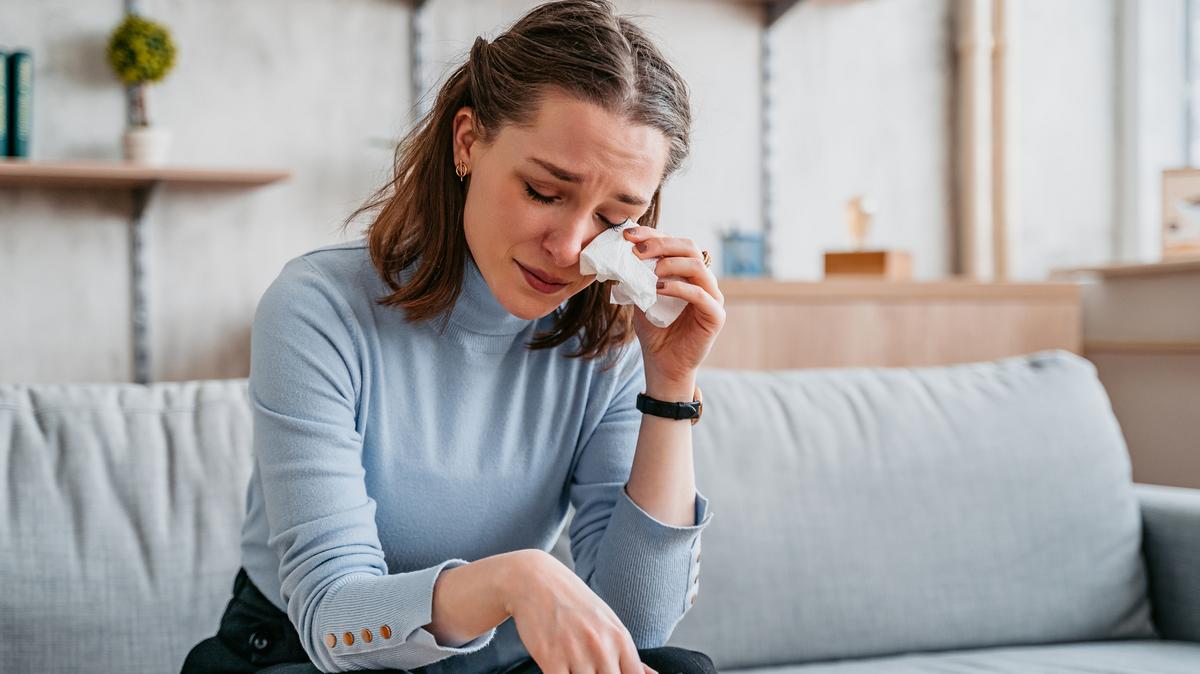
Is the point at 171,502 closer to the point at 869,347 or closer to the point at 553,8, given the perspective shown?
the point at 553,8

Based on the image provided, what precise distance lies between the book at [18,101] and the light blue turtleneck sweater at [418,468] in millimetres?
1608

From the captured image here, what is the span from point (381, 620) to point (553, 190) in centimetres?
41

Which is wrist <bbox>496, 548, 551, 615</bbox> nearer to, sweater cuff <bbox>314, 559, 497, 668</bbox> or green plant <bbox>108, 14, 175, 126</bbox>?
sweater cuff <bbox>314, 559, 497, 668</bbox>

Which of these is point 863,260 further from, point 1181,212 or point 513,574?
point 513,574

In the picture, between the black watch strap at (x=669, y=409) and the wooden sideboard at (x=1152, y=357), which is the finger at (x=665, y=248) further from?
the wooden sideboard at (x=1152, y=357)

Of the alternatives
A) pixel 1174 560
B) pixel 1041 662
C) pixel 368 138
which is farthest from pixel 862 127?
pixel 1041 662

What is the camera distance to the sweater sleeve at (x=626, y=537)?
1.11 m

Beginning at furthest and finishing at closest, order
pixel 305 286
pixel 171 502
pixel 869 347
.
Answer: pixel 869 347
pixel 171 502
pixel 305 286

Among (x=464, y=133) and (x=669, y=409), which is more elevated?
(x=464, y=133)

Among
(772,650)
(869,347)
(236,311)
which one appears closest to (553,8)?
(772,650)

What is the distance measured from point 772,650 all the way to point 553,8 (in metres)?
0.95

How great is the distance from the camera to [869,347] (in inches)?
97.1

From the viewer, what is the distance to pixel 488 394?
44.8 inches

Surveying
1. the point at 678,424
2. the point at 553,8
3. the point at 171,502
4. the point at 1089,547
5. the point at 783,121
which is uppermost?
the point at 783,121
